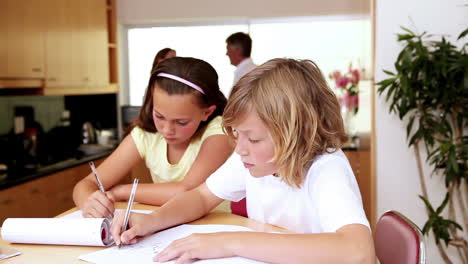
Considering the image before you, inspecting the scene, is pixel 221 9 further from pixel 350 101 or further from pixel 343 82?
pixel 350 101

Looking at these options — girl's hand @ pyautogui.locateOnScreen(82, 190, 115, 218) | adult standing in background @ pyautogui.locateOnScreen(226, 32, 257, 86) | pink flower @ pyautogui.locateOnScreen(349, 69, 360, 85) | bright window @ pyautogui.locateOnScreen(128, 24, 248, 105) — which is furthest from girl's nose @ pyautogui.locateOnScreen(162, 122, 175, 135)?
bright window @ pyautogui.locateOnScreen(128, 24, 248, 105)

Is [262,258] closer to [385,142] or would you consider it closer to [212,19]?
[385,142]

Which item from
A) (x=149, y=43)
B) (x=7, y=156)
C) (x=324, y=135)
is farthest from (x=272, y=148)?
(x=149, y=43)

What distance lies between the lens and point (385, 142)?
3.34 meters

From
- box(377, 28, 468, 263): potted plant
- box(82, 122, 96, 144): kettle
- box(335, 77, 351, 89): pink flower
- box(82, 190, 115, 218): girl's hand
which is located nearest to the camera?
box(82, 190, 115, 218): girl's hand

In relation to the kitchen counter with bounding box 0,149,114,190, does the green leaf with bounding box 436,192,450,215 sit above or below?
below

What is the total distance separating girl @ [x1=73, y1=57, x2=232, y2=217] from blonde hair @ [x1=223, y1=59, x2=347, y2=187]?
524mm

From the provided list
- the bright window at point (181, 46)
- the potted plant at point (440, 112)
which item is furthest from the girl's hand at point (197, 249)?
the bright window at point (181, 46)

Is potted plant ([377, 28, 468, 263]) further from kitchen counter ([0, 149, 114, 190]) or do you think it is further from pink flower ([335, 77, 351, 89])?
kitchen counter ([0, 149, 114, 190])

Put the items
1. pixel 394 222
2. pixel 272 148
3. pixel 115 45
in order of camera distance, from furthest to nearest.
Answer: pixel 115 45 → pixel 394 222 → pixel 272 148

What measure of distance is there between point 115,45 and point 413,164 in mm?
3351

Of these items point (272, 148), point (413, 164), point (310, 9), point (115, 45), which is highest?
point (310, 9)

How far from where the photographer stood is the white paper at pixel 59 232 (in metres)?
1.32

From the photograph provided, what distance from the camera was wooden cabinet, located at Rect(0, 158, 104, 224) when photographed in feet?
10.4
